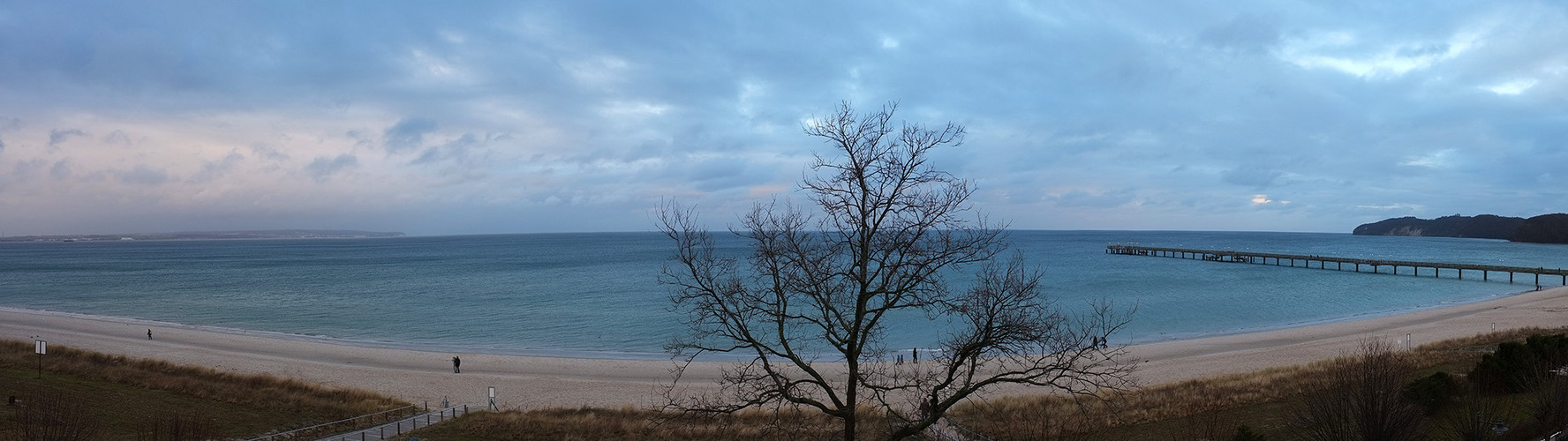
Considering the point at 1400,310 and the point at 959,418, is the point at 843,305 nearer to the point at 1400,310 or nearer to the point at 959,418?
the point at 959,418

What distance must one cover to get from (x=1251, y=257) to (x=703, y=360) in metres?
105

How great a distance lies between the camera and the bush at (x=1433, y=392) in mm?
14391

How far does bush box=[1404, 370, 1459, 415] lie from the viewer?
47.2ft

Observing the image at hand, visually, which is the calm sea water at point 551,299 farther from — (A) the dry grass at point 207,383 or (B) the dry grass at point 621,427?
(B) the dry grass at point 621,427

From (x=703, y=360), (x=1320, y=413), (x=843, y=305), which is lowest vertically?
(x=703, y=360)

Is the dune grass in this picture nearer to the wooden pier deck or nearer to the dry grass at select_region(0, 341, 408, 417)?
the dry grass at select_region(0, 341, 408, 417)

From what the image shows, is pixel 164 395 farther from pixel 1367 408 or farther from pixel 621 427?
pixel 1367 408

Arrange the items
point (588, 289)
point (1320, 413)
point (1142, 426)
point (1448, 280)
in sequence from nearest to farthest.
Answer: point (1320, 413), point (1142, 426), point (588, 289), point (1448, 280)

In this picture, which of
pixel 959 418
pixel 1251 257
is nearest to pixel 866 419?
pixel 959 418

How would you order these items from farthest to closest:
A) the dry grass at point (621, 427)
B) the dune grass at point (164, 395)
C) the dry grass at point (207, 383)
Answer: the dry grass at point (207, 383) < the dune grass at point (164, 395) < the dry grass at point (621, 427)

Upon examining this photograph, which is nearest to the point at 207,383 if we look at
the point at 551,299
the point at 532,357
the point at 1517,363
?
the point at 532,357

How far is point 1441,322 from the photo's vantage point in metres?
46.3

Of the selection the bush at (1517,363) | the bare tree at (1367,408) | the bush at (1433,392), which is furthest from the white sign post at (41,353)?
the bush at (1517,363)

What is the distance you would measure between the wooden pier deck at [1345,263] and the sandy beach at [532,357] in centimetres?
3547
